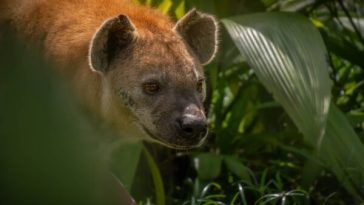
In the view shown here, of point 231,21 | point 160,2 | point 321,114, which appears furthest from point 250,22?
point 321,114

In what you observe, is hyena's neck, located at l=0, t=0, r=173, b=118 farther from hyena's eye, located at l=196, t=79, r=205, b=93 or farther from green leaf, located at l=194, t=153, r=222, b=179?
green leaf, located at l=194, t=153, r=222, b=179

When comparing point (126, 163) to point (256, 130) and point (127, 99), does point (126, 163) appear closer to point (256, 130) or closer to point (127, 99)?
point (127, 99)

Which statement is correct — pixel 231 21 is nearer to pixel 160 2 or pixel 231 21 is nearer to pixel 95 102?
pixel 160 2

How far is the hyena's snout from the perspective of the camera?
299 centimetres

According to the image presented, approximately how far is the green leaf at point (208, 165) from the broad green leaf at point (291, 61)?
956 millimetres

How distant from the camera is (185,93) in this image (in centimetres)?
311

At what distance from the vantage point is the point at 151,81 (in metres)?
3.17

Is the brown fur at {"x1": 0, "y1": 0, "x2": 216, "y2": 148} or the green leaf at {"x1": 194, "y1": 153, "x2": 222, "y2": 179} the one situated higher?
the brown fur at {"x1": 0, "y1": 0, "x2": 216, "y2": 148}

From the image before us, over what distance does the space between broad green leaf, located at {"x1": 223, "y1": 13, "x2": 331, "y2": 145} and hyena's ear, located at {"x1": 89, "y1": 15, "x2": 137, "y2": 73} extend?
3.06ft

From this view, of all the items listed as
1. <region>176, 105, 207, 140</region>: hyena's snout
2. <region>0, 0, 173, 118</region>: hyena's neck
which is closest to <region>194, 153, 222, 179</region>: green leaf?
<region>0, 0, 173, 118</region>: hyena's neck

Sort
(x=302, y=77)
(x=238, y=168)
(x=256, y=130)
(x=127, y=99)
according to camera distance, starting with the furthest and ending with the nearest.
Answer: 1. (x=256, y=130)
2. (x=238, y=168)
3. (x=302, y=77)
4. (x=127, y=99)

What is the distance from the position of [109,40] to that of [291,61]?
117 centimetres

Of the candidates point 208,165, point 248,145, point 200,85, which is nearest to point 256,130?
point 248,145

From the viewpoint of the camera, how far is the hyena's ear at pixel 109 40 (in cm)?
320
